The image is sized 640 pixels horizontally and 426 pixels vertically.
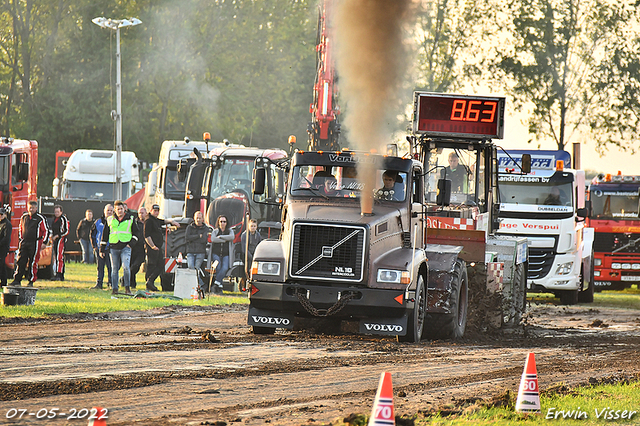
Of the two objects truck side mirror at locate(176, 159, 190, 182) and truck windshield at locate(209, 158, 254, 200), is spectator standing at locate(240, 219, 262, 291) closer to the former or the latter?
truck windshield at locate(209, 158, 254, 200)

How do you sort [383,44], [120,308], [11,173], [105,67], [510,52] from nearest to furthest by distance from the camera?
[383,44] < [120,308] < [11,173] < [510,52] < [105,67]

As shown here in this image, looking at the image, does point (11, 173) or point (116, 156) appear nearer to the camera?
point (11, 173)

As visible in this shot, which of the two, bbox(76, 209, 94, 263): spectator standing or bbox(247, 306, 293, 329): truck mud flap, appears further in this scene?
bbox(76, 209, 94, 263): spectator standing

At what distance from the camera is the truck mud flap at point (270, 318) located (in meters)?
13.3

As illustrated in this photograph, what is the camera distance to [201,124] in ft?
183

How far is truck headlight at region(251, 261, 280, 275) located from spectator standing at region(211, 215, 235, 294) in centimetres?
928

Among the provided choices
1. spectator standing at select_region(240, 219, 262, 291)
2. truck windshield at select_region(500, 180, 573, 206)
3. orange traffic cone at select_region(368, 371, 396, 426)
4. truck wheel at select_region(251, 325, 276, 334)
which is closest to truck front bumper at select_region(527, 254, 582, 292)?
truck windshield at select_region(500, 180, 573, 206)

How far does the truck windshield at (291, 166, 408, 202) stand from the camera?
13.7m

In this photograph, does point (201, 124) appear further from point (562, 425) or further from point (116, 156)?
point (562, 425)

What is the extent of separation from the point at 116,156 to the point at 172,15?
1887 centimetres

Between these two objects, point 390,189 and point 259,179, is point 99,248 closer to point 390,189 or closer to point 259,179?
point 259,179

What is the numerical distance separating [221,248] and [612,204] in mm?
13530

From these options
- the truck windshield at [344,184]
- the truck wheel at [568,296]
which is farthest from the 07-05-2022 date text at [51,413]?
the truck wheel at [568,296]

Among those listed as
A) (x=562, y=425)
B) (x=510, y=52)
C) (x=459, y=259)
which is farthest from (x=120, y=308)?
(x=510, y=52)
